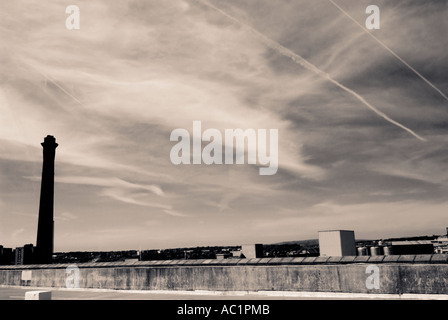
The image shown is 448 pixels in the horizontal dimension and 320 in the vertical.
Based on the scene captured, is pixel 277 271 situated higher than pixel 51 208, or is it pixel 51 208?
pixel 51 208

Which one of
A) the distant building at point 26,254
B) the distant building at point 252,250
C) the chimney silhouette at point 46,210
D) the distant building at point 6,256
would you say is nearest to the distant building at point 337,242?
the distant building at point 252,250

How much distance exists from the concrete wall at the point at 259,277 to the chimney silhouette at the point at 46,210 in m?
31.5

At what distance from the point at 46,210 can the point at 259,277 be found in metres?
42.1

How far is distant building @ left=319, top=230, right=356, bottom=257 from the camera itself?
72.2 feet

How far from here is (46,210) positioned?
158ft

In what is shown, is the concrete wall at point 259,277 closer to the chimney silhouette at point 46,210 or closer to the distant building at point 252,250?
the distant building at point 252,250

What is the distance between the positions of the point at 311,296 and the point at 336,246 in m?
10.5

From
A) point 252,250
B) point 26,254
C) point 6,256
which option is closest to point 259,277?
point 252,250

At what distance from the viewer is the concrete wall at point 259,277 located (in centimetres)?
1112
